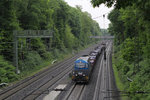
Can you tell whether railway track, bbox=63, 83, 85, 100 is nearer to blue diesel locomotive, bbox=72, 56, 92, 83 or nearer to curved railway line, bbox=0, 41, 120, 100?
curved railway line, bbox=0, 41, 120, 100

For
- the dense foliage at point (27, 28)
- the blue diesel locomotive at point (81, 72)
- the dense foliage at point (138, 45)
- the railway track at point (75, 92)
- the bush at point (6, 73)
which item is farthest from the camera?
the dense foliage at point (27, 28)

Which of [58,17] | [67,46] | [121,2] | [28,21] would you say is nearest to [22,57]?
[28,21]

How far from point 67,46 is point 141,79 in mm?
47646

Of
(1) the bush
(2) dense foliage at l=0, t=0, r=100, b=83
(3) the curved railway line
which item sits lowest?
(3) the curved railway line

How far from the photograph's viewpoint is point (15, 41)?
83.6 ft

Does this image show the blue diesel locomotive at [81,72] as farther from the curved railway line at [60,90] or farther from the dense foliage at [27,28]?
the dense foliage at [27,28]

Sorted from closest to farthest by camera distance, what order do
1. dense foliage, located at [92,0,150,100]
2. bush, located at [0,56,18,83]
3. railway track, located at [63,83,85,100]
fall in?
dense foliage, located at [92,0,150,100] → railway track, located at [63,83,85,100] → bush, located at [0,56,18,83]

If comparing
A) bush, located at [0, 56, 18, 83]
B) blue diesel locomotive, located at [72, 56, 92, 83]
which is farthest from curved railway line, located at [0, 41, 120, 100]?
bush, located at [0, 56, 18, 83]

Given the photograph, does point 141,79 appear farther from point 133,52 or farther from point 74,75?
point 74,75

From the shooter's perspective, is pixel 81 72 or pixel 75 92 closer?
pixel 75 92

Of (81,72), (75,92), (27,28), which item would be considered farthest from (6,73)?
(27,28)

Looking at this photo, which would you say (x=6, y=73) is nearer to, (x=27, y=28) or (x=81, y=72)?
(x=81, y=72)

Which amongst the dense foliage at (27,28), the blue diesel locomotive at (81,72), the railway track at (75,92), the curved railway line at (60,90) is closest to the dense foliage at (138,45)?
the curved railway line at (60,90)

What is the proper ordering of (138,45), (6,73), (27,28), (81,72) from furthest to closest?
1. (27,28)
2. (6,73)
3. (81,72)
4. (138,45)
